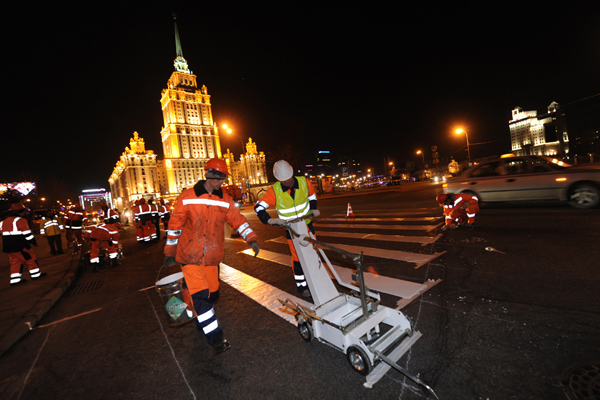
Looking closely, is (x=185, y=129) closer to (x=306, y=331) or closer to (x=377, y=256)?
(x=377, y=256)

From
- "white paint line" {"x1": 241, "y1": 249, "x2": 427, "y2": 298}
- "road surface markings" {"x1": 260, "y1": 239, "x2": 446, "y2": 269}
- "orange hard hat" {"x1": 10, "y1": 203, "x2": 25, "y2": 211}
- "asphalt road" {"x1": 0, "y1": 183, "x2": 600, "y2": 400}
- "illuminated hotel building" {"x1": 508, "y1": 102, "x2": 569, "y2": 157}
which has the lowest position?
"asphalt road" {"x1": 0, "y1": 183, "x2": 600, "y2": 400}

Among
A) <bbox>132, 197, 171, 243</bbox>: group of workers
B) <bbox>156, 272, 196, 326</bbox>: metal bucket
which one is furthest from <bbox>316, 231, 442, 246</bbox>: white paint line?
<bbox>132, 197, 171, 243</bbox>: group of workers

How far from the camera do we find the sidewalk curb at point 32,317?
3.50 metres

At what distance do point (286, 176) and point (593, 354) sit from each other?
11.1 ft

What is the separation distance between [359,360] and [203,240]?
6.92 feet

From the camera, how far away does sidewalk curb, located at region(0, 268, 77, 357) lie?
11.5ft

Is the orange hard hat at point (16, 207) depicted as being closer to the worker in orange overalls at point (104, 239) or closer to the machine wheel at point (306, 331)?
the worker in orange overalls at point (104, 239)

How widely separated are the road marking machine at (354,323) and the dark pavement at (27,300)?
4.11 metres

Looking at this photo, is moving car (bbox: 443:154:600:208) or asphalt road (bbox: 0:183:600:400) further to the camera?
moving car (bbox: 443:154:600:208)

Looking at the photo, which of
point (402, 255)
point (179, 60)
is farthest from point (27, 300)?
point (179, 60)

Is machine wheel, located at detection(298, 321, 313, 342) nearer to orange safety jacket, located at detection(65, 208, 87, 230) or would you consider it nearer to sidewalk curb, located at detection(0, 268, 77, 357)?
sidewalk curb, located at detection(0, 268, 77, 357)

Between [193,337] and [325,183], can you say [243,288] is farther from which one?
[325,183]

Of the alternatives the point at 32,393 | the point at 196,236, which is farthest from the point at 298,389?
the point at 32,393

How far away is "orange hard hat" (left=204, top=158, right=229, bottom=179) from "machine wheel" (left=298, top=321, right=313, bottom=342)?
1.98 metres
